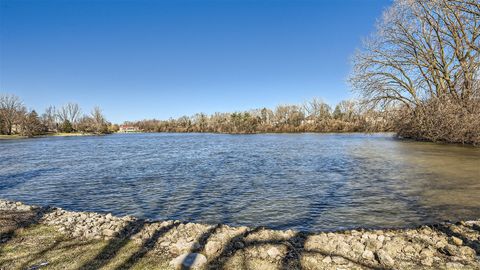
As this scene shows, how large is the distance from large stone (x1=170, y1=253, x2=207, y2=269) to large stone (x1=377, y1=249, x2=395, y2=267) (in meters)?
2.71

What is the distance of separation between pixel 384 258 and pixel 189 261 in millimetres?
3005

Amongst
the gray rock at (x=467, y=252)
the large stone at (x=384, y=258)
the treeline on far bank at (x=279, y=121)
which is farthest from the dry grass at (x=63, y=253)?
the treeline on far bank at (x=279, y=121)

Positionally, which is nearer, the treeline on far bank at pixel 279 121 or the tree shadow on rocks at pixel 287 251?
the tree shadow on rocks at pixel 287 251

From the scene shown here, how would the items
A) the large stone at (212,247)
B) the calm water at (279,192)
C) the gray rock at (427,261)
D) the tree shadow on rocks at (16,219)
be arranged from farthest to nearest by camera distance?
the calm water at (279,192)
the tree shadow on rocks at (16,219)
the large stone at (212,247)
the gray rock at (427,261)

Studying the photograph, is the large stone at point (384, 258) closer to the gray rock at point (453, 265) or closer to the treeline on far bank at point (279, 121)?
the gray rock at point (453, 265)

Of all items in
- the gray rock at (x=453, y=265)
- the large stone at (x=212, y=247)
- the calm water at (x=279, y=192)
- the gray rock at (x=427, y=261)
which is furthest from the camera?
the calm water at (x=279, y=192)

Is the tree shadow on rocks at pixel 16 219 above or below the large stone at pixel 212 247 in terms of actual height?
below

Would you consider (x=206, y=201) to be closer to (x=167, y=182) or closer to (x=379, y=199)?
(x=167, y=182)

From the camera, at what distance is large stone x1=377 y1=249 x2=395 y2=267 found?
4766mm

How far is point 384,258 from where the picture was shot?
488 centimetres

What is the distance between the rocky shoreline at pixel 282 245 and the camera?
189 inches

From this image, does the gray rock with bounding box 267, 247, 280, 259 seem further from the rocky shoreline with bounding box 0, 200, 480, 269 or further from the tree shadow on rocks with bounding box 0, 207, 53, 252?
the tree shadow on rocks with bounding box 0, 207, 53, 252

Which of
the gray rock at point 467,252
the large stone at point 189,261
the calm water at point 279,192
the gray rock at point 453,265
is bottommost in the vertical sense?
the calm water at point 279,192

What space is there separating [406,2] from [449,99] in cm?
891
